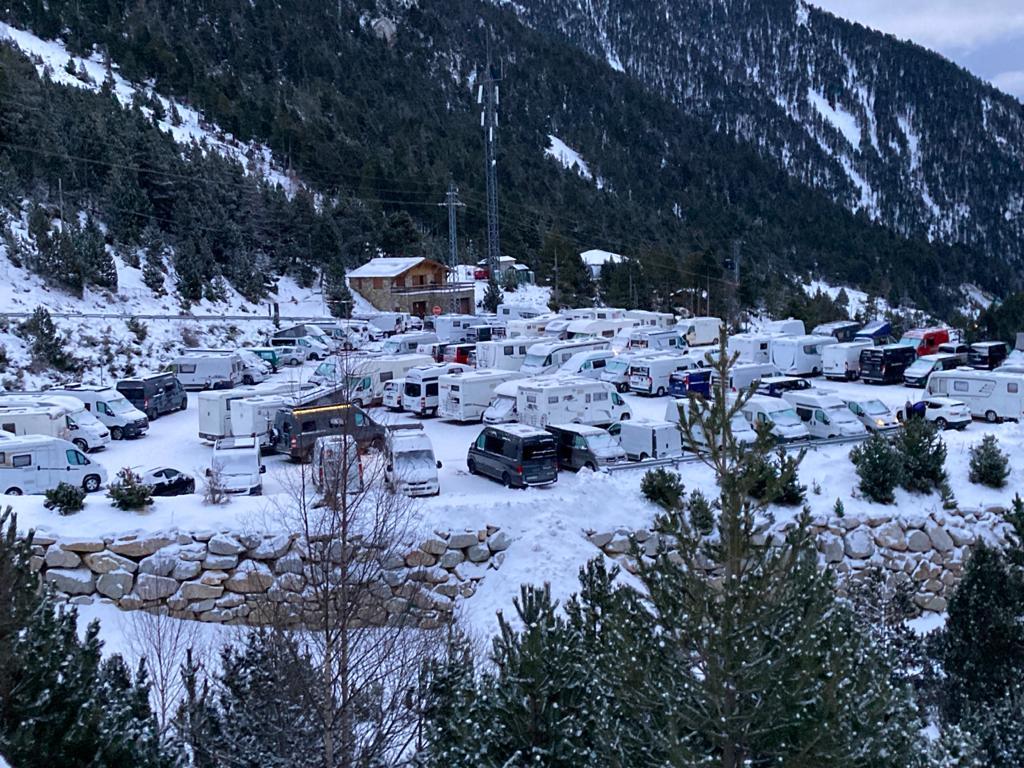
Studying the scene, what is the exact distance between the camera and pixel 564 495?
1467 cm

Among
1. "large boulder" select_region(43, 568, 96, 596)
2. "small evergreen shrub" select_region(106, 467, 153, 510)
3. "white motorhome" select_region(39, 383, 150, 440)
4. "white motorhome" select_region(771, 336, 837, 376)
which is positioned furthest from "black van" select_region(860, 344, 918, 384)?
"large boulder" select_region(43, 568, 96, 596)

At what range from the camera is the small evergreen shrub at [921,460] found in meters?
15.7

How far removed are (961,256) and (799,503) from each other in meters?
113

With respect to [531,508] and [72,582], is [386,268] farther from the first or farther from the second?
[72,582]

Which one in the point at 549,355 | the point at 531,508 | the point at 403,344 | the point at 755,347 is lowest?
the point at 531,508

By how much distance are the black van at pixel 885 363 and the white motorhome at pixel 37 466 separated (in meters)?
21.8

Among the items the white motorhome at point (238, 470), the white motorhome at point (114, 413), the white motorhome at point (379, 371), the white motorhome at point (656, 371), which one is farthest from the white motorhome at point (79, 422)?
the white motorhome at point (656, 371)

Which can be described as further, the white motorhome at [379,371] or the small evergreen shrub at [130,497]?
the white motorhome at [379,371]

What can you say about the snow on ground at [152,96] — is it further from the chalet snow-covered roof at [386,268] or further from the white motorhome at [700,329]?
the white motorhome at [700,329]

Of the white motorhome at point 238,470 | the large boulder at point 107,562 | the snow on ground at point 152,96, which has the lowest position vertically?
the large boulder at point 107,562

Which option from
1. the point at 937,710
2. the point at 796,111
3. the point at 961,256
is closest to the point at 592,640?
the point at 937,710

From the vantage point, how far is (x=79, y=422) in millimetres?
19844

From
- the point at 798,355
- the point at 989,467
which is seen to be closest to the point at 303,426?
the point at 989,467

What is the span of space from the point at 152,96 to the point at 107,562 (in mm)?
55328
